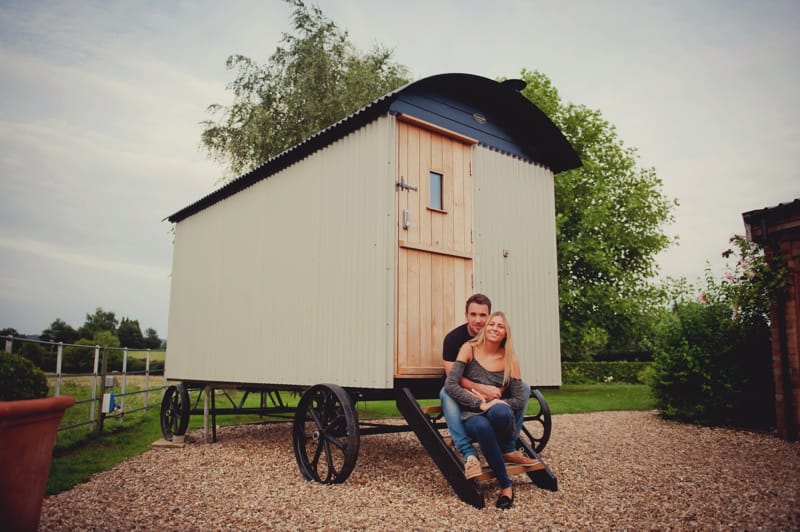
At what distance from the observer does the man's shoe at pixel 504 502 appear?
4078 millimetres

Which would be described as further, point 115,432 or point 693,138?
point 693,138

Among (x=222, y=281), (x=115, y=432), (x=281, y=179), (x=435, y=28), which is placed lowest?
A: (x=115, y=432)

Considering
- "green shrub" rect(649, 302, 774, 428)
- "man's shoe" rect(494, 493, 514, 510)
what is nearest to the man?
"man's shoe" rect(494, 493, 514, 510)

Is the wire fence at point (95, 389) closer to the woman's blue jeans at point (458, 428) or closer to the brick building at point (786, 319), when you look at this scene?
the woman's blue jeans at point (458, 428)

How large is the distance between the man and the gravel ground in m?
0.33

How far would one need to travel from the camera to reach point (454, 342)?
15.9 ft

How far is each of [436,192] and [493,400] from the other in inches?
91.9

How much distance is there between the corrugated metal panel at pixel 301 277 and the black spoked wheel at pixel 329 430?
0.88 ft

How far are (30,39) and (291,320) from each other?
8.66 metres

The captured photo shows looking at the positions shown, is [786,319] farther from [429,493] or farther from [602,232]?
[602,232]

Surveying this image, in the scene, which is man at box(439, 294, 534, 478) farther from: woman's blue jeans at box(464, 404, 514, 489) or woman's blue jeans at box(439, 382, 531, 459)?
woman's blue jeans at box(464, 404, 514, 489)

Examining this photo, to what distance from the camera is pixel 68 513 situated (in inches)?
157

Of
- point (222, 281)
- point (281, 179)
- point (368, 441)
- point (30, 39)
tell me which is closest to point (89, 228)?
point (30, 39)

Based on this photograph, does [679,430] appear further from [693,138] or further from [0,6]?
[0,6]
